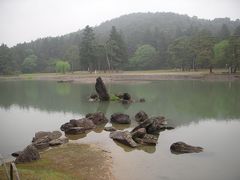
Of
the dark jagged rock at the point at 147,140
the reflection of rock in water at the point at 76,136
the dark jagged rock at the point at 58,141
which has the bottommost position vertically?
the reflection of rock in water at the point at 76,136

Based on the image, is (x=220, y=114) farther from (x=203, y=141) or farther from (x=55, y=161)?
(x=55, y=161)

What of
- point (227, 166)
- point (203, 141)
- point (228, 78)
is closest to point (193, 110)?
point (203, 141)

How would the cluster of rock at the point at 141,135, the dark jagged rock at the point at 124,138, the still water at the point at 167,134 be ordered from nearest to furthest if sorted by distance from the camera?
the still water at the point at 167,134 → the dark jagged rock at the point at 124,138 → the cluster of rock at the point at 141,135

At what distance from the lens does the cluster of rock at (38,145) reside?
14.5 m

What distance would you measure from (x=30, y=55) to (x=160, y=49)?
6157 cm

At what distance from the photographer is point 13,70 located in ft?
379

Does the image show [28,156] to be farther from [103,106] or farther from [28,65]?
[28,65]

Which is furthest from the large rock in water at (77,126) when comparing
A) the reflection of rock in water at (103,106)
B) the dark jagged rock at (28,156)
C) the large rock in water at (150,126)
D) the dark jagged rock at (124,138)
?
the reflection of rock in water at (103,106)

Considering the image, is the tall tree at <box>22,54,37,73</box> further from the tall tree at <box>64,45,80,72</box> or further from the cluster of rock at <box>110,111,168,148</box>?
the cluster of rock at <box>110,111,168,148</box>

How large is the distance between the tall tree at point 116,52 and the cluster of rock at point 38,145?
7768 centimetres

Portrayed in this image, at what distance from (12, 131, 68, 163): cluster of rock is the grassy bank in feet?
1.31

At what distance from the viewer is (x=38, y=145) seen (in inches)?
685

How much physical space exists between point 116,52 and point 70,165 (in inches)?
3394

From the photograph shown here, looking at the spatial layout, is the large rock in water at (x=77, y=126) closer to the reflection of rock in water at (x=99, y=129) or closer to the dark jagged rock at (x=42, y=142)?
the reflection of rock in water at (x=99, y=129)
